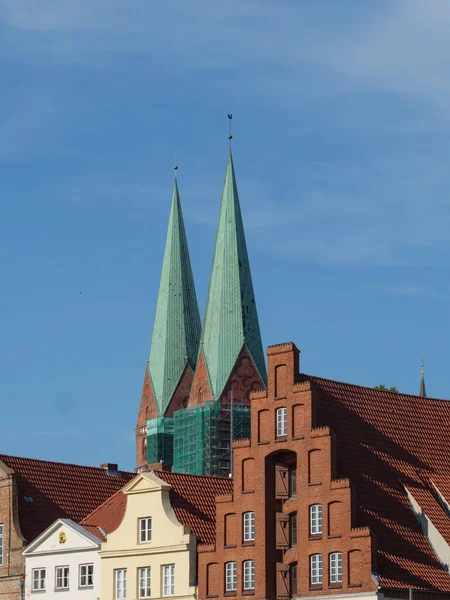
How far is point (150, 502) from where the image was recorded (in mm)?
75125

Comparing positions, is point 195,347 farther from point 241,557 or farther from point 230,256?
point 241,557

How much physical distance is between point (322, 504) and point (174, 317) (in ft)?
288

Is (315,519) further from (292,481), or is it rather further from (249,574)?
(249,574)

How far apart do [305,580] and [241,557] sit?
139 inches

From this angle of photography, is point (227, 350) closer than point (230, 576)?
No

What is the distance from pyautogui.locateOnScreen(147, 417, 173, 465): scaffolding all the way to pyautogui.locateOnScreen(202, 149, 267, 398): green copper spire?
8.89m

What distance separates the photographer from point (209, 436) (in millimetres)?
147000

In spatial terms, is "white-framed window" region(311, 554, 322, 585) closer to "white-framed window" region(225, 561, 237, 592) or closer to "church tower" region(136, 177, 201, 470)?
"white-framed window" region(225, 561, 237, 592)

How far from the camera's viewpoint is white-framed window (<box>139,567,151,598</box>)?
74.6m

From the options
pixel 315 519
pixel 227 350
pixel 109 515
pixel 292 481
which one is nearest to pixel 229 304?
pixel 227 350

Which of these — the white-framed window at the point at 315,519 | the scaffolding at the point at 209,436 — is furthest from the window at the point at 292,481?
the scaffolding at the point at 209,436

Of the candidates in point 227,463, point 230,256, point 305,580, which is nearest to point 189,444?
point 227,463

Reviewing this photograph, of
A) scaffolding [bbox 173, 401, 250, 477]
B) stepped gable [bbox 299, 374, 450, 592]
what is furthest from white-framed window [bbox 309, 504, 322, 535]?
scaffolding [bbox 173, 401, 250, 477]

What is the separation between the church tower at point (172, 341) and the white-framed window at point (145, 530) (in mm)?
80661
